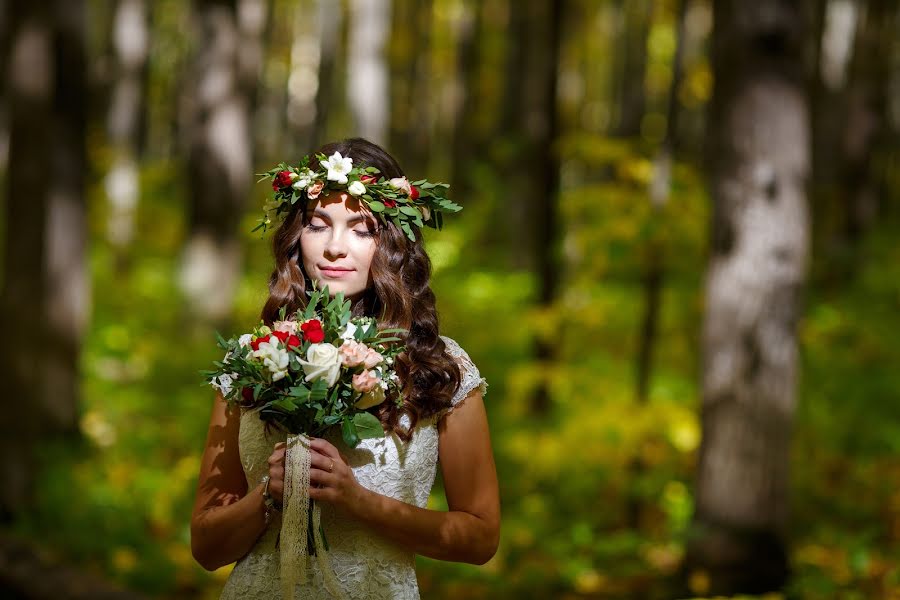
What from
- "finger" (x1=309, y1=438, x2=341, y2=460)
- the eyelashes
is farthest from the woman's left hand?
the eyelashes

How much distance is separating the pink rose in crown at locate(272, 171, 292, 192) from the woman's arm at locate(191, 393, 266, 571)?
55 cm

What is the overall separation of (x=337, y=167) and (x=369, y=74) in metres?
8.82

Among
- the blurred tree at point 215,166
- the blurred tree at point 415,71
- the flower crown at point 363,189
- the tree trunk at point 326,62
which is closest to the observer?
the flower crown at point 363,189

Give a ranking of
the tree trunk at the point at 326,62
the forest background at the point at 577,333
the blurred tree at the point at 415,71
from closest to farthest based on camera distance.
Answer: the forest background at the point at 577,333 → the tree trunk at the point at 326,62 → the blurred tree at the point at 415,71

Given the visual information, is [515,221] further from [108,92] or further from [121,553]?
[108,92]

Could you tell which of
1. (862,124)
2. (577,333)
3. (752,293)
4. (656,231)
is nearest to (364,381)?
(752,293)

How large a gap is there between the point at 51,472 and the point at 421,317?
6.20m

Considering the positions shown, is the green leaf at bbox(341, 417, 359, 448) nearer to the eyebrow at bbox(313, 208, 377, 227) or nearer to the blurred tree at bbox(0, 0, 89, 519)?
the eyebrow at bbox(313, 208, 377, 227)

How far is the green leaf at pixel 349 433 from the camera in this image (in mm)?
2100

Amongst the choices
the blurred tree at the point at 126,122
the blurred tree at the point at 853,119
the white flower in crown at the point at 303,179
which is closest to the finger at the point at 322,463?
the white flower in crown at the point at 303,179

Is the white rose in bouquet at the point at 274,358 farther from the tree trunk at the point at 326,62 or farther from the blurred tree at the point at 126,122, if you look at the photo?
the blurred tree at the point at 126,122

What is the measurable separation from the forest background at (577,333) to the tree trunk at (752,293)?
1 centimetres

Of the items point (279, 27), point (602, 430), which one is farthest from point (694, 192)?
point (279, 27)

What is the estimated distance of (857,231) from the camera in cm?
1396
